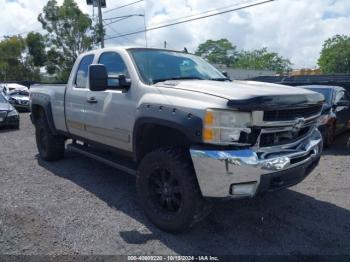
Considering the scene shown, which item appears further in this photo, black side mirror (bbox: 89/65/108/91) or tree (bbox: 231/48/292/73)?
tree (bbox: 231/48/292/73)

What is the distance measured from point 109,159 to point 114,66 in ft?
4.11

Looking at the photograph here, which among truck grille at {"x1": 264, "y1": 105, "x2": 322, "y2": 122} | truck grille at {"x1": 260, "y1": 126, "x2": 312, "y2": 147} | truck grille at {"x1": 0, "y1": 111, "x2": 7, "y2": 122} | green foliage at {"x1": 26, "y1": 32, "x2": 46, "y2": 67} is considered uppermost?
green foliage at {"x1": 26, "y1": 32, "x2": 46, "y2": 67}

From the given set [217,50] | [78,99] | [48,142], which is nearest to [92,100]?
[78,99]

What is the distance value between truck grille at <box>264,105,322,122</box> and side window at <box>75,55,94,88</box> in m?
2.96

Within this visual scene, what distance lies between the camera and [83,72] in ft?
18.2

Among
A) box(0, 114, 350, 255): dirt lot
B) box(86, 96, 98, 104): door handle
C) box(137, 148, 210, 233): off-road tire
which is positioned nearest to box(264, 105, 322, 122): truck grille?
box(137, 148, 210, 233): off-road tire

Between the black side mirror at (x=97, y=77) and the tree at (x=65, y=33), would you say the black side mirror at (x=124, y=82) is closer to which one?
the black side mirror at (x=97, y=77)

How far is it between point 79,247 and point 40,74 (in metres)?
54.1

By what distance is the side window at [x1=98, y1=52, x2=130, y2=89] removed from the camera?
4.48 metres

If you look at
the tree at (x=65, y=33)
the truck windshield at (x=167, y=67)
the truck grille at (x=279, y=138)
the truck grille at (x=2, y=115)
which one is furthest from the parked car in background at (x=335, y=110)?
the tree at (x=65, y=33)

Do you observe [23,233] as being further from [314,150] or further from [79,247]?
[314,150]

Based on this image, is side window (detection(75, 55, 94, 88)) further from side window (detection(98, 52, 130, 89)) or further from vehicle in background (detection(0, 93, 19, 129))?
vehicle in background (detection(0, 93, 19, 129))

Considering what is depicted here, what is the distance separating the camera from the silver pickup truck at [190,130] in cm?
327

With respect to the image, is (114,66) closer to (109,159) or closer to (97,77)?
(97,77)
